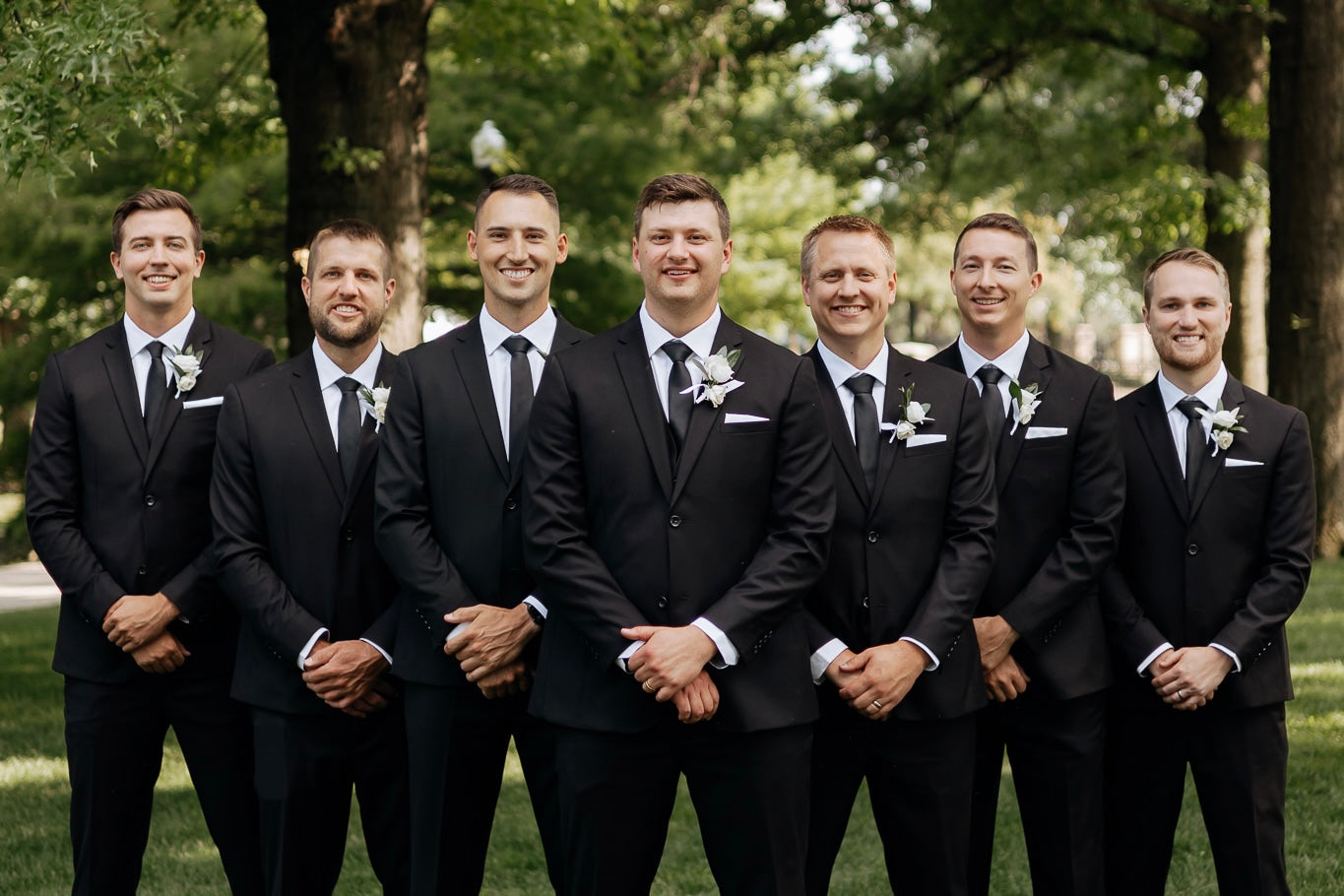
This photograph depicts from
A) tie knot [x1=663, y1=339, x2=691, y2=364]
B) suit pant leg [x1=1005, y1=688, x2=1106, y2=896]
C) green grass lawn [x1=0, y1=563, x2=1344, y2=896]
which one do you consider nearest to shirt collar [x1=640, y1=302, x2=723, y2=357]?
tie knot [x1=663, y1=339, x2=691, y2=364]

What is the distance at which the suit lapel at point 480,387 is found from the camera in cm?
459

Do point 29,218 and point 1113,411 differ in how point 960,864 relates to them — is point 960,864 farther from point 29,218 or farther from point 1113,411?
point 29,218

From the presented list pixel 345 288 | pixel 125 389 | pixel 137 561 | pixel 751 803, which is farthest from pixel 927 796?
pixel 125 389

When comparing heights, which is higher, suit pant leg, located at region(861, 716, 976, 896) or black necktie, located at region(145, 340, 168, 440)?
black necktie, located at region(145, 340, 168, 440)

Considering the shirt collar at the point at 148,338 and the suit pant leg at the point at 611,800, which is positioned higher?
the shirt collar at the point at 148,338

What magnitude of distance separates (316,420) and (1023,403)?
2.29m

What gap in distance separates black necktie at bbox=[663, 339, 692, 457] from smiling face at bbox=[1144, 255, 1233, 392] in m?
1.59

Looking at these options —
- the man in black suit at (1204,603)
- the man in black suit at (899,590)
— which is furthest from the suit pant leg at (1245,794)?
the man in black suit at (899,590)

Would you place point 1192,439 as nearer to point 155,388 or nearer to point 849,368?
point 849,368

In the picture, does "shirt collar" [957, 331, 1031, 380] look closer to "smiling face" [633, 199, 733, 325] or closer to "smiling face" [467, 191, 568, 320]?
"smiling face" [633, 199, 733, 325]

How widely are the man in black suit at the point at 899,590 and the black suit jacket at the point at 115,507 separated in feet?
6.87

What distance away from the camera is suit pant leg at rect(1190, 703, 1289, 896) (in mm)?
4586

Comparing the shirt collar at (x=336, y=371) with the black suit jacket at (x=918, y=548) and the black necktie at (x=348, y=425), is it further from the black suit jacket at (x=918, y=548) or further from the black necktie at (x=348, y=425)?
the black suit jacket at (x=918, y=548)

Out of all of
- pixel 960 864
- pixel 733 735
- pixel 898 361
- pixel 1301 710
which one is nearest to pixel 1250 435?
pixel 898 361
